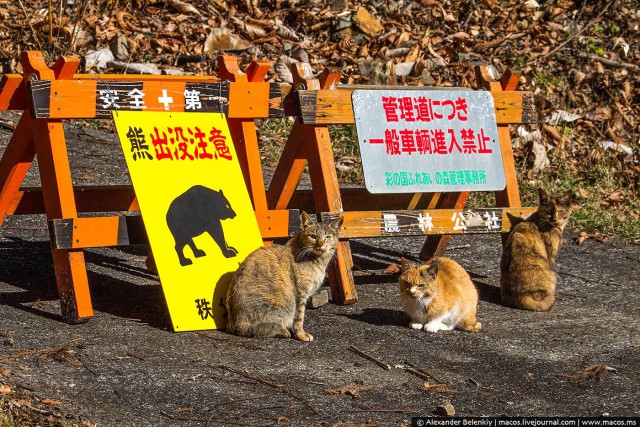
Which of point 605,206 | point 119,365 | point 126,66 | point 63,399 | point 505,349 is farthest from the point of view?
point 126,66

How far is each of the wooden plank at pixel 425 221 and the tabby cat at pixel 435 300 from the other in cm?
59

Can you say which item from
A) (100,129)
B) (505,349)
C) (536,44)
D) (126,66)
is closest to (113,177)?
(100,129)

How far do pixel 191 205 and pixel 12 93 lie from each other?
4.55 ft

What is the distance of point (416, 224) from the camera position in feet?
25.2

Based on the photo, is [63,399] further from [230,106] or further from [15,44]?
[15,44]

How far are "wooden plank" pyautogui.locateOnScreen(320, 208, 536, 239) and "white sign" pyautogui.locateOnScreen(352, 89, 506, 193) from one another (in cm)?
18

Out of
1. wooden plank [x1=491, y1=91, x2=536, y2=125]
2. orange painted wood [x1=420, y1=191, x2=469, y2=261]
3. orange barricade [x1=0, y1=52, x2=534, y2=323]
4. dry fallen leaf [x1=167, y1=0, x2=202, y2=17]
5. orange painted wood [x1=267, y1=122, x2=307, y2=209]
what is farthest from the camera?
dry fallen leaf [x1=167, y1=0, x2=202, y2=17]

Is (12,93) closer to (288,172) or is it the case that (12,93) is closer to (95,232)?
(95,232)

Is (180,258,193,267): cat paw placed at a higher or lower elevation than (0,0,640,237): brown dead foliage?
lower

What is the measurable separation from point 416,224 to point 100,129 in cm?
509

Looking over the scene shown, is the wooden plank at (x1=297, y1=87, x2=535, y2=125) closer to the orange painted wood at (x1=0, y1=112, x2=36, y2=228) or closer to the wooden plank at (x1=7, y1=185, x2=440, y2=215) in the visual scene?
the wooden plank at (x1=7, y1=185, x2=440, y2=215)

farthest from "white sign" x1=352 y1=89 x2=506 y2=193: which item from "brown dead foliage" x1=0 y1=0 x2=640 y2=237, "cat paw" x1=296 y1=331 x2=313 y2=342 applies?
"brown dead foliage" x1=0 y1=0 x2=640 y2=237

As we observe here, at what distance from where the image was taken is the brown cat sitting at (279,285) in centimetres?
645

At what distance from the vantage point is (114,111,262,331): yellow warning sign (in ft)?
21.5
